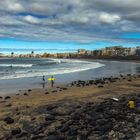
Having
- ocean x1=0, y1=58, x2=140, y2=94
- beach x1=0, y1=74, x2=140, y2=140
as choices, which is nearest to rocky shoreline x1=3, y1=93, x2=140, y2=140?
beach x1=0, y1=74, x2=140, y2=140

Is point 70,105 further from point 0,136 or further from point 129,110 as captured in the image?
point 0,136

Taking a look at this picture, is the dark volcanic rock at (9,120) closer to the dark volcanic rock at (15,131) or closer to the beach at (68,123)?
the beach at (68,123)

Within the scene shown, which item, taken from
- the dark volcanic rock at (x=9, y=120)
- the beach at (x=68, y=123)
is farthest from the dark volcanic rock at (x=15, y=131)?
the dark volcanic rock at (x=9, y=120)

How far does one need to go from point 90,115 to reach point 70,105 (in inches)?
120

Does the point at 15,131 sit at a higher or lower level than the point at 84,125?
lower

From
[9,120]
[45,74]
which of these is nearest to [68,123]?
[9,120]

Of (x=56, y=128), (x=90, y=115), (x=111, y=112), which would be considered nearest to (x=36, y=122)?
(x=56, y=128)

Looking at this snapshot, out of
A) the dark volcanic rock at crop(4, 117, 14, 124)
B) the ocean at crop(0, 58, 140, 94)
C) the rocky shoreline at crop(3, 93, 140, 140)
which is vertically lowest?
the ocean at crop(0, 58, 140, 94)

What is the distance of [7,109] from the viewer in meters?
14.5

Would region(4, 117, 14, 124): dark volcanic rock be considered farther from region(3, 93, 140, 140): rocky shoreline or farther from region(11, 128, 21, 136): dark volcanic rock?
region(11, 128, 21, 136): dark volcanic rock

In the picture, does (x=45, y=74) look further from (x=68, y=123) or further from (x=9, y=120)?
(x=68, y=123)

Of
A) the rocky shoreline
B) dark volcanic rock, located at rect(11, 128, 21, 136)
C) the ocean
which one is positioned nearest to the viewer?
the rocky shoreline

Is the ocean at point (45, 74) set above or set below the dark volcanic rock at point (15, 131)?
below

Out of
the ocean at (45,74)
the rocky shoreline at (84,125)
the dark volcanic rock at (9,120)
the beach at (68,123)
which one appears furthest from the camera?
the ocean at (45,74)
